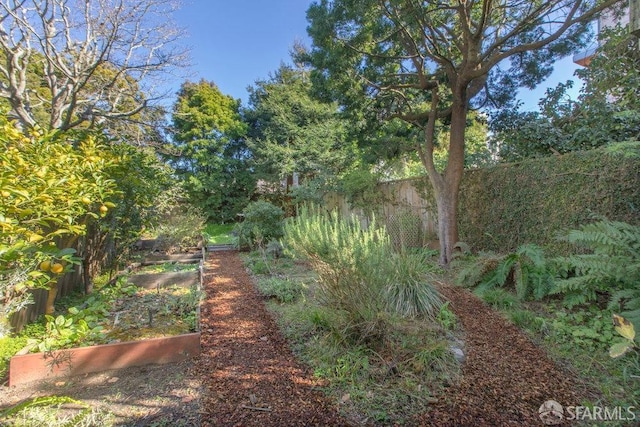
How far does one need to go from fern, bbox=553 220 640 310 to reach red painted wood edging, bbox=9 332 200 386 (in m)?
3.51

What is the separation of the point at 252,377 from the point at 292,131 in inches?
515

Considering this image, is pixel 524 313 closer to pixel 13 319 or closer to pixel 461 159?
pixel 461 159

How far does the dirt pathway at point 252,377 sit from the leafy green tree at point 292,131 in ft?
31.5

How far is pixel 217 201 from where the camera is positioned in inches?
592

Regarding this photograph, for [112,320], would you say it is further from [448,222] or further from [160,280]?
[448,222]

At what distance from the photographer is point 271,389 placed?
6.87 ft

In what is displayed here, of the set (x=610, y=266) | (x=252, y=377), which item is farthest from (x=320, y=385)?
(x=610, y=266)

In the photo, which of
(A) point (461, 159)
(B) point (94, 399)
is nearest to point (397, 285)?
(B) point (94, 399)

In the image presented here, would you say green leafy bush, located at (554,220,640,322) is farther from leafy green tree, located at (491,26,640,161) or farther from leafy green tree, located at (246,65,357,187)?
leafy green tree, located at (246,65,357,187)

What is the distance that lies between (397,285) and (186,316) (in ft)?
7.20

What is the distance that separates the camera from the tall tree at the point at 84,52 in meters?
5.04

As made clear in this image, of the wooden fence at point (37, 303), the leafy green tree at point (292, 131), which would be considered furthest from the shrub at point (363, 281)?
the leafy green tree at point (292, 131)

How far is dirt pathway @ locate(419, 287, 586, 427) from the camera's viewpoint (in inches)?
71.9

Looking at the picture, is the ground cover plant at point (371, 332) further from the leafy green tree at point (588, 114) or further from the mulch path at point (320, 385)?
the leafy green tree at point (588, 114)
